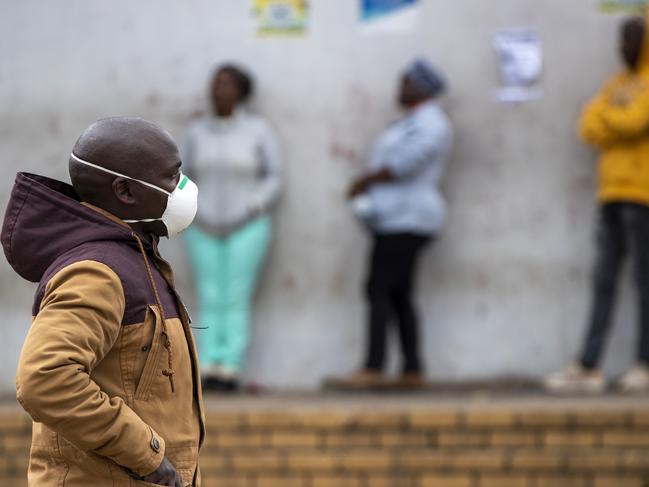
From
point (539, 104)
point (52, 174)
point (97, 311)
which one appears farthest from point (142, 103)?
point (97, 311)

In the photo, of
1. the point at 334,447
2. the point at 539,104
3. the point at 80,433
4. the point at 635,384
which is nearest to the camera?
the point at 80,433

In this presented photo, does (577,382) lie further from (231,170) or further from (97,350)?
(97,350)

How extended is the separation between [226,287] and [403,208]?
3.84 ft

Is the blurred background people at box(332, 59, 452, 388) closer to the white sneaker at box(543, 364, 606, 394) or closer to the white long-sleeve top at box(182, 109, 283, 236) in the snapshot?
the white long-sleeve top at box(182, 109, 283, 236)

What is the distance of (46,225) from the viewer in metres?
3.04

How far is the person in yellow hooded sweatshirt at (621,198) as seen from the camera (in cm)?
743

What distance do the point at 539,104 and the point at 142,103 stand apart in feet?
7.90

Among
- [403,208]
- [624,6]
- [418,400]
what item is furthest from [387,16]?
[418,400]

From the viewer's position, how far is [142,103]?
8.29 meters

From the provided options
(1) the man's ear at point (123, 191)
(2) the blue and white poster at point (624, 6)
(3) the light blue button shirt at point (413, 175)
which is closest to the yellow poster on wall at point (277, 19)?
(3) the light blue button shirt at point (413, 175)

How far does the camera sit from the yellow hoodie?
7.33 m

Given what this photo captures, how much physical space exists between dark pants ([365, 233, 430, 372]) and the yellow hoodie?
109 cm

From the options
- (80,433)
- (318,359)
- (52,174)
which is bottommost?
(318,359)

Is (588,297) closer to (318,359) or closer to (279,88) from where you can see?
(318,359)
